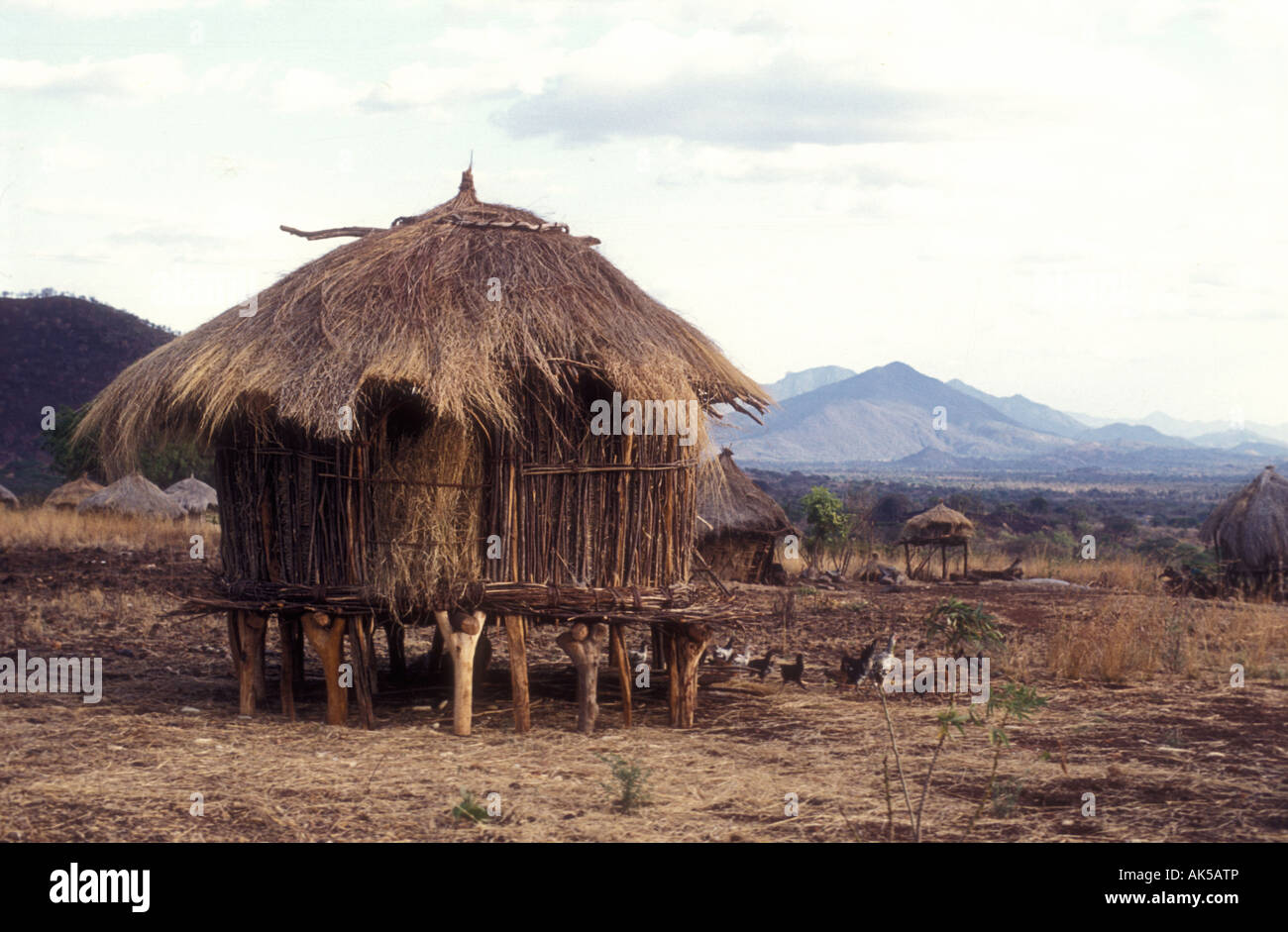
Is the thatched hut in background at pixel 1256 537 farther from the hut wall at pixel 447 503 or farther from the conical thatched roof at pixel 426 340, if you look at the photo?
the hut wall at pixel 447 503

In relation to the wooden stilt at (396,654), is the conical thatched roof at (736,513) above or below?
above

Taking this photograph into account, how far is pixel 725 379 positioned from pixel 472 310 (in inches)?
84.9

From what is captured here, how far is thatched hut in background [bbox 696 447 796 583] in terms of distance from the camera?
63.3ft

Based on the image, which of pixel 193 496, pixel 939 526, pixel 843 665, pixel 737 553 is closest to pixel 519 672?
pixel 843 665

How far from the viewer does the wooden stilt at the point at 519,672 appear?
8305 mm

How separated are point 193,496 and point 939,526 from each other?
641 inches

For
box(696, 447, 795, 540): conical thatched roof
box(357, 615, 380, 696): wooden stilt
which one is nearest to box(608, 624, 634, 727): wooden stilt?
box(357, 615, 380, 696): wooden stilt

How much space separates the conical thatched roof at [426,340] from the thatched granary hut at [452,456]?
2cm

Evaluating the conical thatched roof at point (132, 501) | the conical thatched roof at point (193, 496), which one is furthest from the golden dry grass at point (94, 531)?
the conical thatched roof at point (193, 496)

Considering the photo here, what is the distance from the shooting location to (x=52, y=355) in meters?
52.4

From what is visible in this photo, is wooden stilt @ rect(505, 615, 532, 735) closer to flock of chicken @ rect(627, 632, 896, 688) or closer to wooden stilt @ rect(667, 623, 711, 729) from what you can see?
wooden stilt @ rect(667, 623, 711, 729)

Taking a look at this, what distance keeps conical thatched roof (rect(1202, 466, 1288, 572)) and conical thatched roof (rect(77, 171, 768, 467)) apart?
12180 mm
